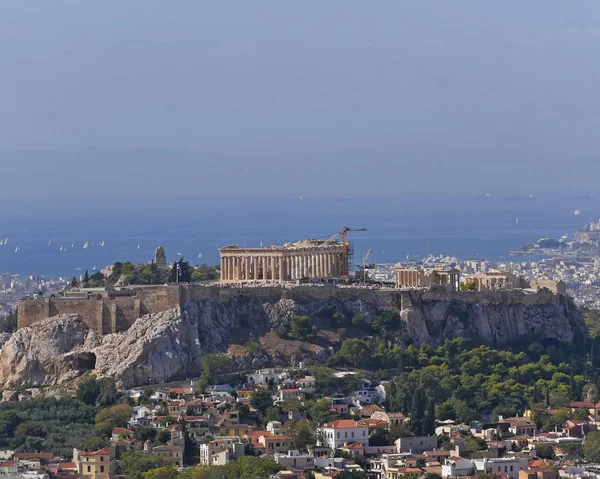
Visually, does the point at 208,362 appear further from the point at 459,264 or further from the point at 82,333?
the point at 459,264

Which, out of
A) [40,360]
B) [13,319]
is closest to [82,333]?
[40,360]

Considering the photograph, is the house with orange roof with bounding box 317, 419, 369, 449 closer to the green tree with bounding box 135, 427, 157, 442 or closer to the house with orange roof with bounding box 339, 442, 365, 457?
the house with orange roof with bounding box 339, 442, 365, 457

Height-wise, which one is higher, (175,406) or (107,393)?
(107,393)

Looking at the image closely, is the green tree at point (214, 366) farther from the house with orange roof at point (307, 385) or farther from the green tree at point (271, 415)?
the green tree at point (271, 415)

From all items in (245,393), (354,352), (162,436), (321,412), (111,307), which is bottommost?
(162,436)

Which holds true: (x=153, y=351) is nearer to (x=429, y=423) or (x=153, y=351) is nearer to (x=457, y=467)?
(x=429, y=423)

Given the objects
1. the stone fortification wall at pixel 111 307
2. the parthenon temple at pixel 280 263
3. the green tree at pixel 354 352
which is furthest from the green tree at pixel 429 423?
the parthenon temple at pixel 280 263

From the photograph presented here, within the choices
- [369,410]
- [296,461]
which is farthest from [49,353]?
[296,461]
